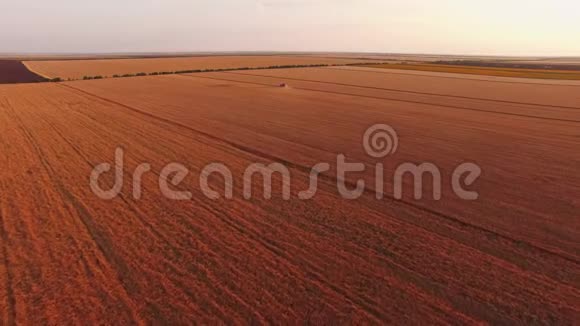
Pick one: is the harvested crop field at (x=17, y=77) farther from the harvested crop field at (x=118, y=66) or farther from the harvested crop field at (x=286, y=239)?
the harvested crop field at (x=286, y=239)

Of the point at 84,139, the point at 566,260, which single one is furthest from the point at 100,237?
the point at 84,139

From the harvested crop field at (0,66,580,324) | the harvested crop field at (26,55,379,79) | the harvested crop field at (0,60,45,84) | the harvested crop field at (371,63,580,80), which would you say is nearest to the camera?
the harvested crop field at (0,66,580,324)

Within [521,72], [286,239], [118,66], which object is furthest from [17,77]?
[521,72]

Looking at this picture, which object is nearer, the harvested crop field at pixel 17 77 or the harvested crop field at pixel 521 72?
the harvested crop field at pixel 17 77

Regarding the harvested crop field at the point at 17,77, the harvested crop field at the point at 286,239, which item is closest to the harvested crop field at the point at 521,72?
the harvested crop field at the point at 286,239

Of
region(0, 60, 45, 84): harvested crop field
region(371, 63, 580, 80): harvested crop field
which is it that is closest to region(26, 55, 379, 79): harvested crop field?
region(0, 60, 45, 84): harvested crop field

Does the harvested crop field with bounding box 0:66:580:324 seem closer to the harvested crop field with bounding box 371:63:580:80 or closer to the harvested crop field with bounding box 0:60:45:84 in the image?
the harvested crop field with bounding box 0:60:45:84

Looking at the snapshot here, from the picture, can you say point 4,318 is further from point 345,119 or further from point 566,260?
point 345,119

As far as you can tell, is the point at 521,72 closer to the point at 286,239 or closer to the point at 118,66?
the point at 286,239
